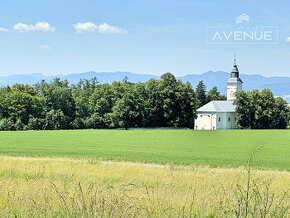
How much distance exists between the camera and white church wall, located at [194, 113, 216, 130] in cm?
12812

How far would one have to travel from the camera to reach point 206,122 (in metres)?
130

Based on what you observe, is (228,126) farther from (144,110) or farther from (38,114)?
(38,114)

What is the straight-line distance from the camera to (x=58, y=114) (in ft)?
303

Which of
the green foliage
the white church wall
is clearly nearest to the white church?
the white church wall

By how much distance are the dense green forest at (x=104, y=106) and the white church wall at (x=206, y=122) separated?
2475 cm

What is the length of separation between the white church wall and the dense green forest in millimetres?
24753

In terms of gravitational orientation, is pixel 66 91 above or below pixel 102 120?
above

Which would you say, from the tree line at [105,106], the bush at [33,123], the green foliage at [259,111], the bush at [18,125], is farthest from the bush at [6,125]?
the green foliage at [259,111]

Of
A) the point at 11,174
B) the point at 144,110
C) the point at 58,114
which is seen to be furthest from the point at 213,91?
the point at 11,174

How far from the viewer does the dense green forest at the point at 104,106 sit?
9081 cm

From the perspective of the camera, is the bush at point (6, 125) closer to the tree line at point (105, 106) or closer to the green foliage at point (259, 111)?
the tree line at point (105, 106)

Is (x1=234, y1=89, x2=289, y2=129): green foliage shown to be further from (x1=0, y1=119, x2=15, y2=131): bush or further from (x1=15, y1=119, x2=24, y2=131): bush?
(x1=0, y1=119, x2=15, y2=131): bush

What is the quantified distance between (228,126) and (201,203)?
12521 centimetres

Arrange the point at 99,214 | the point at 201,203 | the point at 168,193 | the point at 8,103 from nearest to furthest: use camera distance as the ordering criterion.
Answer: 1. the point at 99,214
2. the point at 201,203
3. the point at 168,193
4. the point at 8,103
